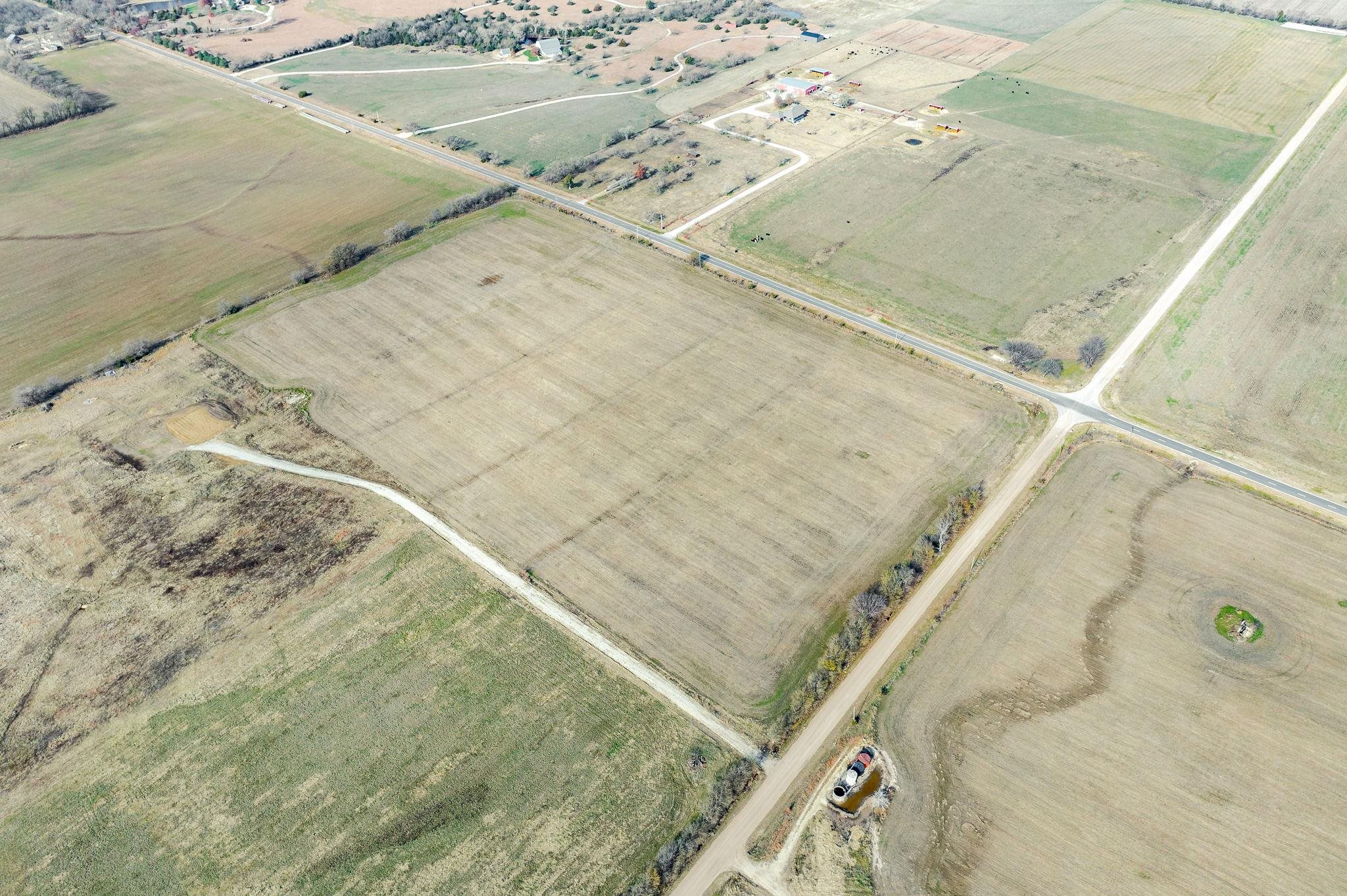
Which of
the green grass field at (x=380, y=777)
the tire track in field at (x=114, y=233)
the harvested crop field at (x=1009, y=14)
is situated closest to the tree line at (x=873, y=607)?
the green grass field at (x=380, y=777)

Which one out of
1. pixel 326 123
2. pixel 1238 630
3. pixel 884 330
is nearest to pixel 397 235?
pixel 326 123

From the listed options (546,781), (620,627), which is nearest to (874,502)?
(620,627)

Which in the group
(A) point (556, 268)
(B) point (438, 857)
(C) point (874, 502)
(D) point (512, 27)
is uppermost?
(D) point (512, 27)

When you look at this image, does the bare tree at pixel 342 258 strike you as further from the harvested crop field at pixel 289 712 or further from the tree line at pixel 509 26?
the tree line at pixel 509 26

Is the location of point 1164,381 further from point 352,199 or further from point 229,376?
point 352,199

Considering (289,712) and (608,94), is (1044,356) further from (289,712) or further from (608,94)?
(608,94)

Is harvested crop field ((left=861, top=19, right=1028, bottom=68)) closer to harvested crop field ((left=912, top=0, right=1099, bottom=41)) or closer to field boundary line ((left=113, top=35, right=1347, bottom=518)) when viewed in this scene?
harvested crop field ((left=912, top=0, right=1099, bottom=41))
